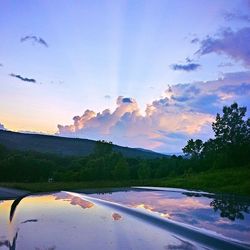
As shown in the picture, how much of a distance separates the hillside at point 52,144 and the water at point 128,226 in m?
104

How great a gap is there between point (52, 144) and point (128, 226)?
126m

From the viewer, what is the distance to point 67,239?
371 cm

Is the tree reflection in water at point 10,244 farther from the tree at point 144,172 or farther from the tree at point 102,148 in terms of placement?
the tree at point 102,148

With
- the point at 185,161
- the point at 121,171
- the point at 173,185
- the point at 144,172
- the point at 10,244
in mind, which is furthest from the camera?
the point at 185,161

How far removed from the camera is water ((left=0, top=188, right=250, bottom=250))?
347cm

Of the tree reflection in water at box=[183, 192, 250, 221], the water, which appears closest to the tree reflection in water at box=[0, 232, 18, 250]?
the water

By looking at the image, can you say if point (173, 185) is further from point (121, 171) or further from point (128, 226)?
point (121, 171)

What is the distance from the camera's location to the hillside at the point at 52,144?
11425cm

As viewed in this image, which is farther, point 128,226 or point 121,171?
point 121,171

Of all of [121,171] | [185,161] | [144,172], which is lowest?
[121,171]

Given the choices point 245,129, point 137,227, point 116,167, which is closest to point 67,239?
point 137,227

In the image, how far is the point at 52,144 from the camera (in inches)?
5027

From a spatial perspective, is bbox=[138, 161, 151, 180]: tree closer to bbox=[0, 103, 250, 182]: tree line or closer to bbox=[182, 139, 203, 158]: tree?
bbox=[0, 103, 250, 182]: tree line

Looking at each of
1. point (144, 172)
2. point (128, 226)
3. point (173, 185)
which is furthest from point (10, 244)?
point (144, 172)
